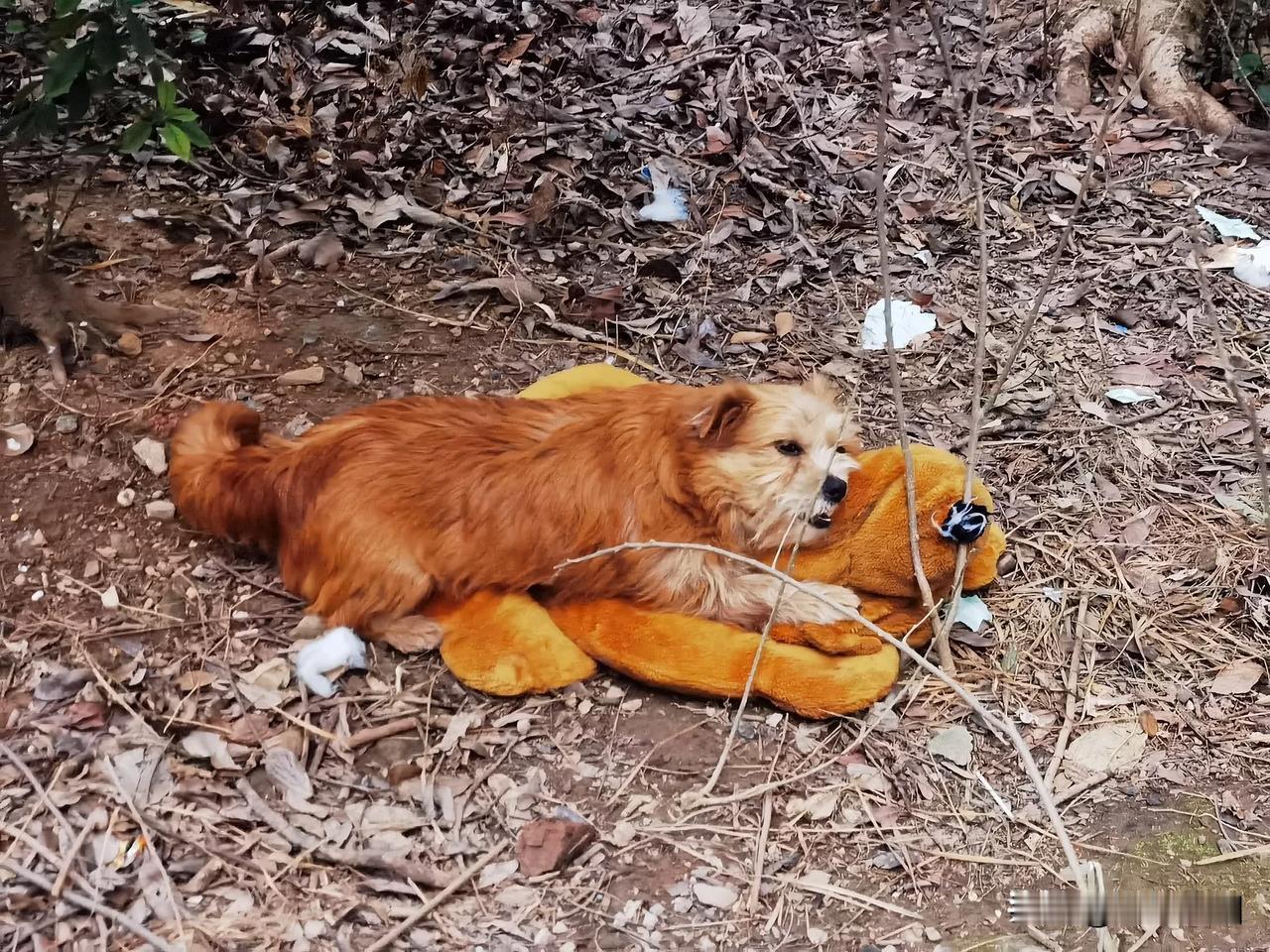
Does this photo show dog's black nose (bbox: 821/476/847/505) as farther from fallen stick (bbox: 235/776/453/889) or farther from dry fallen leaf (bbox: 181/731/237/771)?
dry fallen leaf (bbox: 181/731/237/771)

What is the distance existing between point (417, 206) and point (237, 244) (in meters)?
0.99

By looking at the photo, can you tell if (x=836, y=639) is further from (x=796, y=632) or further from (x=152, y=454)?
(x=152, y=454)

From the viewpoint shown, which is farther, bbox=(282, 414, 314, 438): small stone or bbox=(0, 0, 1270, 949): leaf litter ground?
bbox=(282, 414, 314, 438): small stone

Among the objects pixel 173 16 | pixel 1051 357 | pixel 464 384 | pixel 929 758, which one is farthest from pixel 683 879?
pixel 173 16

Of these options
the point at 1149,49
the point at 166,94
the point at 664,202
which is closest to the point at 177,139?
the point at 166,94

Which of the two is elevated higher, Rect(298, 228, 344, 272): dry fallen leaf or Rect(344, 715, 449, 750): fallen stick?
Rect(298, 228, 344, 272): dry fallen leaf

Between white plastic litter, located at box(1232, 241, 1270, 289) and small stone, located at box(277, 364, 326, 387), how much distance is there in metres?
4.87

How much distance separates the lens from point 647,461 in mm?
3732

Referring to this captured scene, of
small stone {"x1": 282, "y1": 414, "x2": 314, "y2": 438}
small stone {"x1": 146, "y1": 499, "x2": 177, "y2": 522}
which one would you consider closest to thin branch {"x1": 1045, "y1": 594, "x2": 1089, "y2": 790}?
small stone {"x1": 282, "y1": 414, "x2": 314, "y2": 438}

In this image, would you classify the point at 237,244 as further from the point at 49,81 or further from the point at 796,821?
the point at 796,821

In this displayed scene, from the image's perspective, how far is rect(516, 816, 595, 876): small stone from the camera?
3068mm

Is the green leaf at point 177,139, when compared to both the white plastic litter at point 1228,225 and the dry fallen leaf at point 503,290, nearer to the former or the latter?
the dry fallen leaf at point 503,290

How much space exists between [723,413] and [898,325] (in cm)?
208

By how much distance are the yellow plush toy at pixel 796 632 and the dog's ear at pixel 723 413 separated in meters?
0.52
